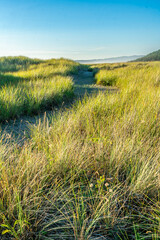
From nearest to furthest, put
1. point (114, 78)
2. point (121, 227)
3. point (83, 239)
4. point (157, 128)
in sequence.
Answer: point (83, 239)
point (121, 227)
point (157, 128)
point (114, 78)

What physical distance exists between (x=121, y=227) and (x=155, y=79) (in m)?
4.92

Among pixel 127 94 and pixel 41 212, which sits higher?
pixel 127 94

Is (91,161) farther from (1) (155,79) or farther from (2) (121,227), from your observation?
(1) (155,79)

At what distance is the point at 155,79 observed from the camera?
16.7 feet

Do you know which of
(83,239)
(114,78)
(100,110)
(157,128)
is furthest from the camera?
(114,78)

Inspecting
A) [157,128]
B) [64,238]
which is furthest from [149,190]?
[157,128]

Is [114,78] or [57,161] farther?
[114,78]

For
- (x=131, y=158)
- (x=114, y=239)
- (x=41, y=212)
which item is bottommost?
(x=114, y=239)

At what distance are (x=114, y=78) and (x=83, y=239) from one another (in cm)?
672

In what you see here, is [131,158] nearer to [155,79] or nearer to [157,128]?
[157,128]

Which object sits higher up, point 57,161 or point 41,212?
point 57,161

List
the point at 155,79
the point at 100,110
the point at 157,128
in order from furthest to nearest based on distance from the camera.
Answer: the point at 155,79, the point at 100,110, the point at 157,128

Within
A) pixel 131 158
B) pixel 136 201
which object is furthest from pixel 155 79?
pixel 136 201

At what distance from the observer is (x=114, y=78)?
277 inches
